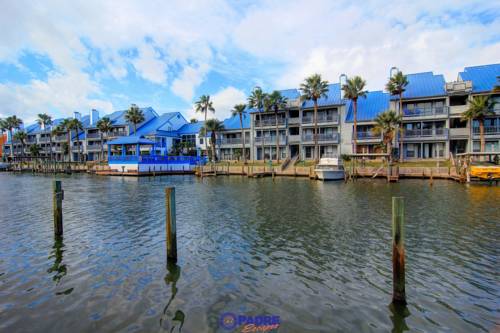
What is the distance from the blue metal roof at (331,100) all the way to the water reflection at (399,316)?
54.2 metres

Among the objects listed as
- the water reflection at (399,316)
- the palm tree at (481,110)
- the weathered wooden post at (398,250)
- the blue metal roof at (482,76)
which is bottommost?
the water reflection at (399,316)

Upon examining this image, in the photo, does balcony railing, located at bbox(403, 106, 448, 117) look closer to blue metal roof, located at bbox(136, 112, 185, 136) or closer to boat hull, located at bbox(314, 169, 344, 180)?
boat hull, located at bbox(314, 169, 344, 180)

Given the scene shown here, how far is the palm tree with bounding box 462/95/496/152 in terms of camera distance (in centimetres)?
4397

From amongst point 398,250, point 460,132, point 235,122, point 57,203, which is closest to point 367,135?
point 460,132

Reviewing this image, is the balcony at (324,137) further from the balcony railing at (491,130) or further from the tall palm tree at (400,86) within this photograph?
the balcony railing at (491,130)

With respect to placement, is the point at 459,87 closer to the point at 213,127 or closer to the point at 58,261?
the point at 213,127

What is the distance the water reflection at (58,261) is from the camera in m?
9.64

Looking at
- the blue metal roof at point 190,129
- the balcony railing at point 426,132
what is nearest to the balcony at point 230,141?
the blue metal roof at point 190,129

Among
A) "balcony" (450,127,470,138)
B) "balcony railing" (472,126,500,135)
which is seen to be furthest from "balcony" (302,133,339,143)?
"balcony railing" (472,126,500,135)

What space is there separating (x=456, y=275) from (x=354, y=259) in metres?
3.06

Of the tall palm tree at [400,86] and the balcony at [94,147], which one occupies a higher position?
the tall palm tree at [400,86]

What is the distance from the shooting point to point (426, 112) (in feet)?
169

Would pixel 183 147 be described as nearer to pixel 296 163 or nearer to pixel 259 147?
pixel 259 147

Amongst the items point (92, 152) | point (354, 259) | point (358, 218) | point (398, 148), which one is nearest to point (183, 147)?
point (92, 152)
